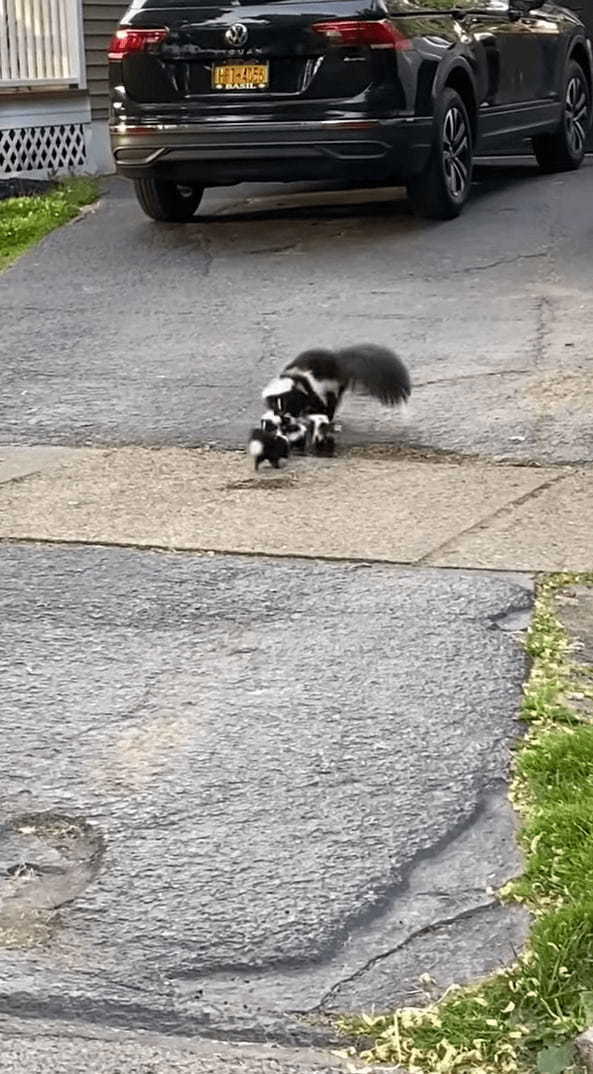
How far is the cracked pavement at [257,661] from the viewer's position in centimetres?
349

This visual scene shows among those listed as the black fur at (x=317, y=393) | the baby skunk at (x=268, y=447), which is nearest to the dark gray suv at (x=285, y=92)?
the black fur at (x=317, y=393)

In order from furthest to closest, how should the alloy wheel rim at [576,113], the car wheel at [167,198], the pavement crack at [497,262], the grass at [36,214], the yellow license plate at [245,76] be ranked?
the alloy wheel rim at [576,113] → the grass at [36,214] → the car wheel at [167,198] → the yellow license plate at [245,76] → the pavement crack at [497,262]

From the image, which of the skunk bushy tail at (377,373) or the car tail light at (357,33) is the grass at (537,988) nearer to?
the skunk bushy tail at (377,373)

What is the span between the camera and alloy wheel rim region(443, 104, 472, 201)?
469 inches

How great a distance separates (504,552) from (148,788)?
6.98 ft

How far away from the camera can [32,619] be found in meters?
5.48

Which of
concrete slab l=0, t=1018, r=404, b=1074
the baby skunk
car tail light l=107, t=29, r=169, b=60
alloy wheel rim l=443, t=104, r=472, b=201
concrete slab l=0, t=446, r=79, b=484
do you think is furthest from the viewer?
alloy wheel rim l=443, t=104, r=472, b=201

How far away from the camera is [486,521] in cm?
638

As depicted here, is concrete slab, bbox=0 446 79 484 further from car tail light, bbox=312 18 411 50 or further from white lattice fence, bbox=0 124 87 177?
white lattice fence, bbox=0 124 87 177

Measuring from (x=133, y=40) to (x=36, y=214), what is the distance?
7.27 ft

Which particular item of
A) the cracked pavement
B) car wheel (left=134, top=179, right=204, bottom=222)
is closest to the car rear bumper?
car wheel (left=134, top=179, right=204, bottom=222)

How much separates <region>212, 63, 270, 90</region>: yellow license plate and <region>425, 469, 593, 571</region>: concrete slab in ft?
16.9

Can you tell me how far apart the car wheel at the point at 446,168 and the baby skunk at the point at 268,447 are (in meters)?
4.92

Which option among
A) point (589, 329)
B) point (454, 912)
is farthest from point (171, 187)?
point (454, 912)
